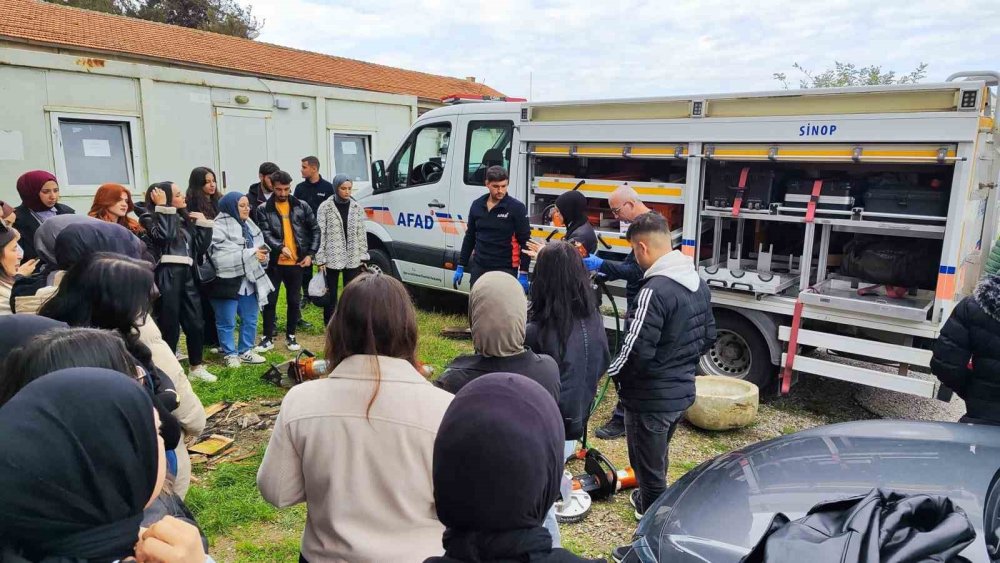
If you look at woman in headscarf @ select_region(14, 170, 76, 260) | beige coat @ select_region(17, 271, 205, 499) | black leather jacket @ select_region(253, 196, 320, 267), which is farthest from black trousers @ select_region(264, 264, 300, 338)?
beige coat @ select_region(17, 271, 205, 499)

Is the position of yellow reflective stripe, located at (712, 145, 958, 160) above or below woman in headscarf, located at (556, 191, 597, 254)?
above

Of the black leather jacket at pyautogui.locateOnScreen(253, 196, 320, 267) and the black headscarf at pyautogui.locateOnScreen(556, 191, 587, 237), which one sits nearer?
the black headscarf at pyautogui.locateOnScreen(556, 191, 587, 237)

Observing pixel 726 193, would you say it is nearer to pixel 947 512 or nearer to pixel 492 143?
pixel 492 143

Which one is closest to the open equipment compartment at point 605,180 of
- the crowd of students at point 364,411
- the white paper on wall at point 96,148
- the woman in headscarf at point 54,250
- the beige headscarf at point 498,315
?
the crowd of students at point 364,411

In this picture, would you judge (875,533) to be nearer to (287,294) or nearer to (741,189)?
(741,189)

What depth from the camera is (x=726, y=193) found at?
17.4 feet

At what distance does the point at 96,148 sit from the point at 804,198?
10571 mm

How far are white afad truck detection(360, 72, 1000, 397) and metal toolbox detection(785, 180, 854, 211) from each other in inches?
0.4

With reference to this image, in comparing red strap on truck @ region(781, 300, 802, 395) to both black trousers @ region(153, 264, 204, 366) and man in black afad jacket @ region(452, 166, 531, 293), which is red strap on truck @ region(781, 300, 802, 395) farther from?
black trousers @ region(153, 264, 204, 366)

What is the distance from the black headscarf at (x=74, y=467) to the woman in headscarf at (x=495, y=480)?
0.55 meters

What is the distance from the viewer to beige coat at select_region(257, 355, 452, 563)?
1676 millimetres

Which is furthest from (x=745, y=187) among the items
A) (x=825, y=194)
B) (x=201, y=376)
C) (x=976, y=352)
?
(x=201, y=376)

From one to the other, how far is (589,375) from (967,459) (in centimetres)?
146

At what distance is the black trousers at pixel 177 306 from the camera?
495 centimetres
